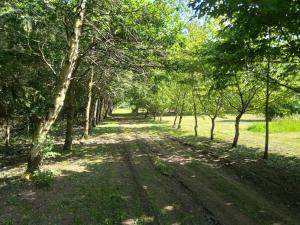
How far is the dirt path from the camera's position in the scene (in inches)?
379

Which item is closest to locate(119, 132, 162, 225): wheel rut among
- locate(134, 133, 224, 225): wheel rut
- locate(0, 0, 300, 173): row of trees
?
locate(134, 133, 224, 225): wheel rut

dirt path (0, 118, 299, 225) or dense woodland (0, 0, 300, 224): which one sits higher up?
dense woodland (0, 0, 300, 224)

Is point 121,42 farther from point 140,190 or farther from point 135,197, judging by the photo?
point 135,197

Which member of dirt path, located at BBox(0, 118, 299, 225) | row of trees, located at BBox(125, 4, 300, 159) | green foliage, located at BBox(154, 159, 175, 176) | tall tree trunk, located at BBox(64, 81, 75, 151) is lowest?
dirt path, located at BBox(0, 118, 299, 225)

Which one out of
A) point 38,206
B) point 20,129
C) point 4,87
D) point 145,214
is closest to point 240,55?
point 145,214

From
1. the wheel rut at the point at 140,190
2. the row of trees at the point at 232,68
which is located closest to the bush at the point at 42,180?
the wheel rut at the point at 140,190

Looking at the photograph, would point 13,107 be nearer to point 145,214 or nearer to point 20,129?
point 20,129

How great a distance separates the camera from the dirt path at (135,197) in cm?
962

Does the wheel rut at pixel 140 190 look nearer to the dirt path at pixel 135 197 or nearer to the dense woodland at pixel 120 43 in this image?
the dirt path at pixel 135 197

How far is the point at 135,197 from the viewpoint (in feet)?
37.9

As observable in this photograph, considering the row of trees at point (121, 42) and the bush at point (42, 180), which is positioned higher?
the row of trees at point (121, 42)

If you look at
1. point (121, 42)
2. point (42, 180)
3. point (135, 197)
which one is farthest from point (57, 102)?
point (135, 197)

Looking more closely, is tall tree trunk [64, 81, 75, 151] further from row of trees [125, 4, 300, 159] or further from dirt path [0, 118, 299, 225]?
row of trees [125, 4, 300, 159]

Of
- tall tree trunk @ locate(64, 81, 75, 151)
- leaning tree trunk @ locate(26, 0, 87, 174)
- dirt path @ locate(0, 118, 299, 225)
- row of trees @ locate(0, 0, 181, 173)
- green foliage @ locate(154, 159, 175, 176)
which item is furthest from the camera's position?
tall tree trunk @ locate(64, 81, 75, 151)
